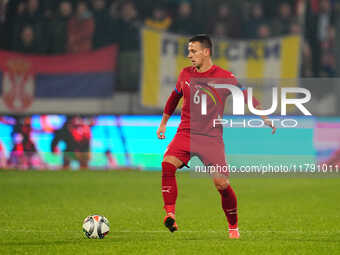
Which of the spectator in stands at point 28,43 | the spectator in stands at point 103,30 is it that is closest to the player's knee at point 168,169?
the spectator in stands at point 103,30

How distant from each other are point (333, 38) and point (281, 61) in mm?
1119

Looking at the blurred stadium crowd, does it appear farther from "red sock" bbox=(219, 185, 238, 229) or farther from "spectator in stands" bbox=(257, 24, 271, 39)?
"red sock" bbox=(219, 185, 238, 229)

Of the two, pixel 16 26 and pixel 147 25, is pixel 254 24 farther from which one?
pixel 16 26

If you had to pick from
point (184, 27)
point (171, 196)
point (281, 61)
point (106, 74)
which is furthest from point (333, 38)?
point (171, 196)

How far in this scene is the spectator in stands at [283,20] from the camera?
15.7m

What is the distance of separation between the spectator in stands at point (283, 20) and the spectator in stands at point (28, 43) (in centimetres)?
476

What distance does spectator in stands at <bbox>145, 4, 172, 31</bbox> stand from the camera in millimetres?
15867

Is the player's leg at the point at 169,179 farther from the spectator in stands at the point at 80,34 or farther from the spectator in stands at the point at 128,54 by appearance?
the spectator in stands at the point at 80,34

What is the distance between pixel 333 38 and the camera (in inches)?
613

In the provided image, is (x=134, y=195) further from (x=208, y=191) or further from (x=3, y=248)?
(x=3, y=248)

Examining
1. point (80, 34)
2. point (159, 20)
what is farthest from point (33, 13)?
point (159, 20)

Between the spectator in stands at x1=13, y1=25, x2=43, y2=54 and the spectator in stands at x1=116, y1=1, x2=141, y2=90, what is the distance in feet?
5.51

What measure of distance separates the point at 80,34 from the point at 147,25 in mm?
1367

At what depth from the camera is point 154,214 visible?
29.9ft
